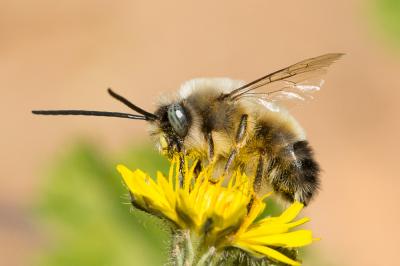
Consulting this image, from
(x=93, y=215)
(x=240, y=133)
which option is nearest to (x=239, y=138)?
(x=240, y=133)

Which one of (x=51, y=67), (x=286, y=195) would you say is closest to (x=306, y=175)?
(x=286, y=195)

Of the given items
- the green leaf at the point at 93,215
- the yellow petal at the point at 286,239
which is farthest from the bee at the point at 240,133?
the green leaf at the point at 93,215

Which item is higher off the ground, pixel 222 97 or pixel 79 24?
pixel 79 24

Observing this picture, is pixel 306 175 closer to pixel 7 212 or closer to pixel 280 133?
pixel 280 133

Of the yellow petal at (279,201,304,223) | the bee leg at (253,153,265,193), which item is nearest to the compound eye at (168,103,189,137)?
the bee leg at (253,153,265,193)

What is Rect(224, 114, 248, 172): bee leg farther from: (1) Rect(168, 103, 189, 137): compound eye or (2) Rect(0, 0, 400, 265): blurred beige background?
(2) Rect(0, 0, 400, 265): blurred beige background

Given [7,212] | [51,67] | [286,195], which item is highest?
[51,67]
